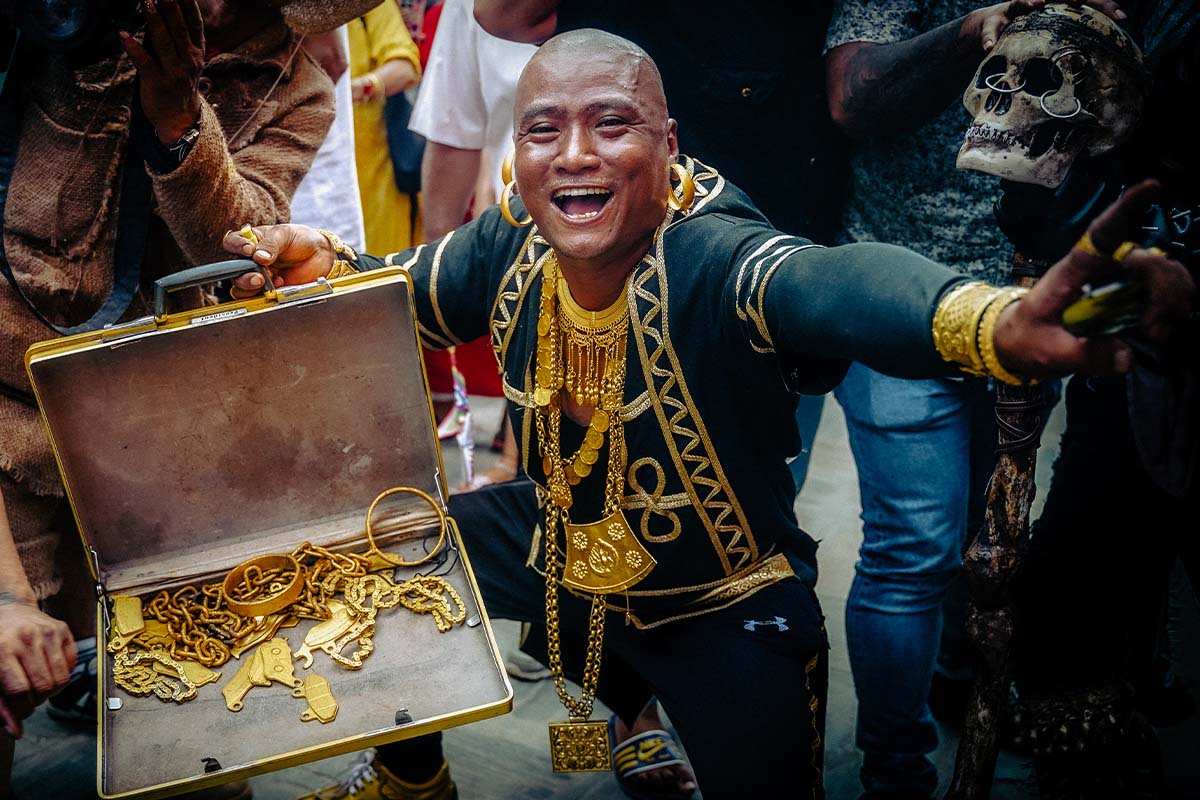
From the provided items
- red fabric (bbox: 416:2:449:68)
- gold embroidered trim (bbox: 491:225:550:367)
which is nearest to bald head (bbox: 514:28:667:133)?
gold embroidered trim (bbox: 491:225:550:367)

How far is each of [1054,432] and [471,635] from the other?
1.66 m

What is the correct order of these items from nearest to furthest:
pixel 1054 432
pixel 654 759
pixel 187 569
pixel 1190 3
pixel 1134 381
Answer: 1. pixel 1134 381
2. pixel 1190 3
3. pixel 187 569
4. pixel 654 759
5. pixel 1054 432

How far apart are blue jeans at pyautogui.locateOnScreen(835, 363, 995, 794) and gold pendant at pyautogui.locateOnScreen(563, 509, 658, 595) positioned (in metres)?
0.60

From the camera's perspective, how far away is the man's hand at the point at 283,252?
1.90 metres

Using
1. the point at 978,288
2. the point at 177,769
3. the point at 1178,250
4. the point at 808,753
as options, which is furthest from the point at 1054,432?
the point at 177,769

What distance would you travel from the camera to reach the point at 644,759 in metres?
2.40

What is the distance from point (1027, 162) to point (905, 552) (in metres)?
0.86

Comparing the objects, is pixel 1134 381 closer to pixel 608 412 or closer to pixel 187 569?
pixel 608 412

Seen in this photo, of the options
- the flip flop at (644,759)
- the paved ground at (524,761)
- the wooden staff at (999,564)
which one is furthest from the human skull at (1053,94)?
the flip flop at (644,759)

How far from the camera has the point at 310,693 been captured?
5.78ft

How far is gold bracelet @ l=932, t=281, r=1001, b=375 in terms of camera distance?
1.21 metres

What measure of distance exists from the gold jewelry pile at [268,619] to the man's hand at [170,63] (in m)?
0.79

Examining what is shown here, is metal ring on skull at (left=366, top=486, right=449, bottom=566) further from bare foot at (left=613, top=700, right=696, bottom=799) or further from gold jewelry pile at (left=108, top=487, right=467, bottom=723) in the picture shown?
bare foot at (left=613, top=700, right=696, bottom=799)

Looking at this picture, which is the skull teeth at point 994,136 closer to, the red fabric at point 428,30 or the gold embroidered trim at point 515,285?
the gold embroidered trim at point 515,285
